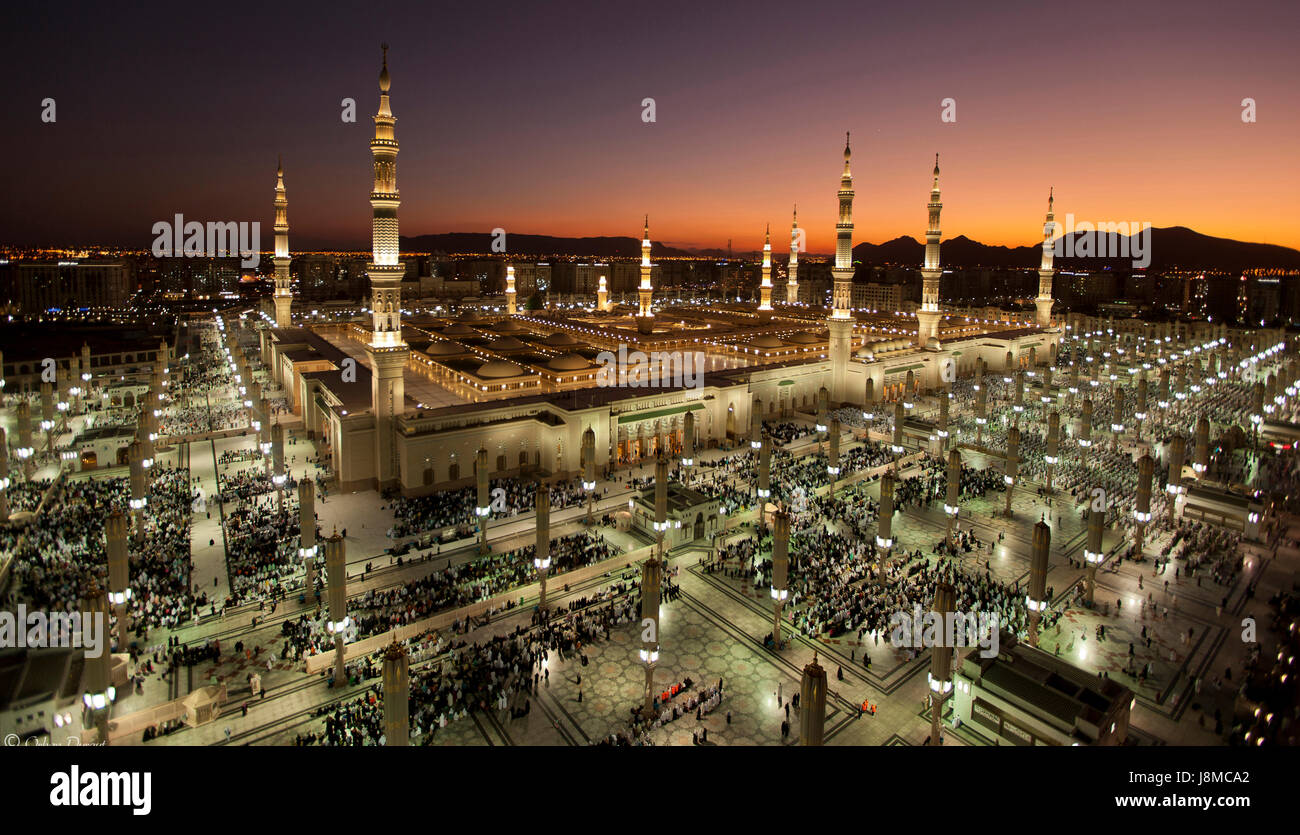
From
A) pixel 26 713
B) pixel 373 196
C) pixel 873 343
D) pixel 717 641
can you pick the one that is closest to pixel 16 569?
pixel 26 713

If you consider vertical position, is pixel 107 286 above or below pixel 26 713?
above

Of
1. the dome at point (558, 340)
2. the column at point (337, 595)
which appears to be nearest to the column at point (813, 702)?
the column at point (337, 595)

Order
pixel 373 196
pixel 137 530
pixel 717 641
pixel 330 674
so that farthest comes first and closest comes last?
pixel 373 196, pixel 137 530, pixel 717 641, pixel 330 674

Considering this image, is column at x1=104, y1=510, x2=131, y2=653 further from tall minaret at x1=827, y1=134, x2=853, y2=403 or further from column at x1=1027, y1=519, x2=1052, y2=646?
tall minaret at x1=827, y1=134, x2=853, y2=403

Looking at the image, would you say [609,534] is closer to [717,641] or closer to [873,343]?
[717,641]

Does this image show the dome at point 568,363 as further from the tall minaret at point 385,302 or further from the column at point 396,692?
the column at point 396,692

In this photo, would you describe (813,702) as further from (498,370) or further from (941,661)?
(498,370)

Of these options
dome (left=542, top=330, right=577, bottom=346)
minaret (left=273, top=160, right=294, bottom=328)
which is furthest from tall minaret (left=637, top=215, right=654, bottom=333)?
minaret (left=273, top=160, right=294, bottom=328)
